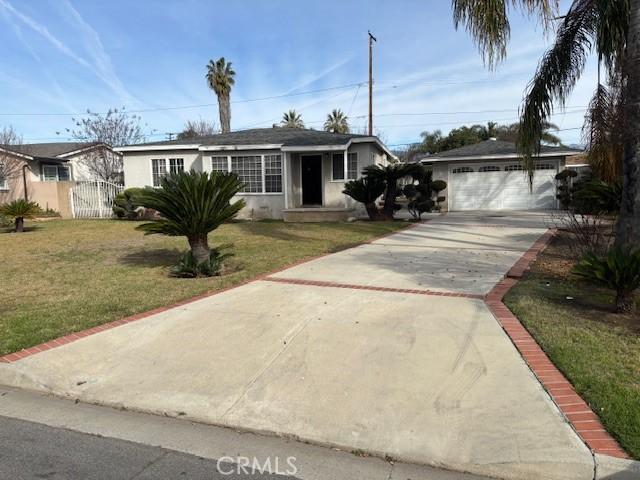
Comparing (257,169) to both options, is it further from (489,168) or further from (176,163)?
(489,168)

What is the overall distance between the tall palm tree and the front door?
11.8m

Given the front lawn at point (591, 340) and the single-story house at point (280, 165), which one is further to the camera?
the single-story house at point (280, 165)

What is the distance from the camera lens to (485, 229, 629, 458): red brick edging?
3076 mm

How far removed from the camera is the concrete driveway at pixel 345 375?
326 cm

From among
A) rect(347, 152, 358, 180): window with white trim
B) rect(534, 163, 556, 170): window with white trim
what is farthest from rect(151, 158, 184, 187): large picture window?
rect(534, 163, 556, 170): window with white trim

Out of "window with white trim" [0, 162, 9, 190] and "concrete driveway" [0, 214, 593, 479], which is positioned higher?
"window with white trim" [0, 162, 9, 190]

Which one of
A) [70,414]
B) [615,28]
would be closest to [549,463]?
[70,414]

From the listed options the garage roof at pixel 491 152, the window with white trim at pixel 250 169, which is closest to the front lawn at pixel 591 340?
the window with white trim at pixel 250 169

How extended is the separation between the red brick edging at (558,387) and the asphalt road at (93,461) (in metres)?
1.98

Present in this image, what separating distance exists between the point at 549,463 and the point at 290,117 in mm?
59503

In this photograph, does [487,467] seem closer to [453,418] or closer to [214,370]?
[453,418]

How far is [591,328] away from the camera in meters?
5.15

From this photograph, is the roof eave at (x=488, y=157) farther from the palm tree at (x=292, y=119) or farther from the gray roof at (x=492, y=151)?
the palm tree at (x=292, y=119)

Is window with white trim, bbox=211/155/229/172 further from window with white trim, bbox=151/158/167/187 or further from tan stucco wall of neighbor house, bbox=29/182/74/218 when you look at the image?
tan stucco wall of neighbor house, bbox=29/182/74/218
